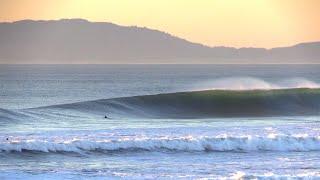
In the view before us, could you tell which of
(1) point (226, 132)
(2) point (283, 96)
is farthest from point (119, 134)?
(2) point (283, 96)

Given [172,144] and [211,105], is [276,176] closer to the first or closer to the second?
[172,144]

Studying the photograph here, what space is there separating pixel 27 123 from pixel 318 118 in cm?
1337

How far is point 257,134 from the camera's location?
2858 cm

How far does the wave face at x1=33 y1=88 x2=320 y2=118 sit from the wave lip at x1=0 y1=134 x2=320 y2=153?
1381 cm

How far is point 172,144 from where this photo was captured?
87.0 feet

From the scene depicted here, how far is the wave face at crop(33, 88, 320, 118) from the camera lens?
141 feet

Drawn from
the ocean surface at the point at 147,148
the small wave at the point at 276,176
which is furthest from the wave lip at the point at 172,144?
the small wave at the point at 276,176

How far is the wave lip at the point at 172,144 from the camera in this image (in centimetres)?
2588

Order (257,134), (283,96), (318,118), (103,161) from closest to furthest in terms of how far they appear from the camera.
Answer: (103,161), (257,134), (318,118), (283,96)

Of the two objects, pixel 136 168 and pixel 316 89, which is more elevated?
pixel 316 89

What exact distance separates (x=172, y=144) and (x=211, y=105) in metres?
21.4

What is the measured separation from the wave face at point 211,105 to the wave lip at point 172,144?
13.8 m

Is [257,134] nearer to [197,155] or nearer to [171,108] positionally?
[197,155]

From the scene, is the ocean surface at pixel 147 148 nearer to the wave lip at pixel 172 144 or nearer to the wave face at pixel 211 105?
the wave lip at pixel 172 144
